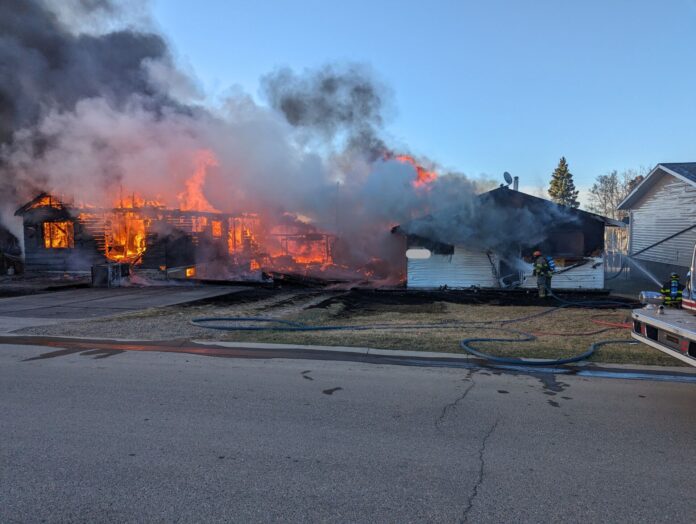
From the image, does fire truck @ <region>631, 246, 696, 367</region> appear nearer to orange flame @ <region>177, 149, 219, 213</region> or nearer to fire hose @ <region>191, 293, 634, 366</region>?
fire hose @ <region>191, 293, 634, 366</region>

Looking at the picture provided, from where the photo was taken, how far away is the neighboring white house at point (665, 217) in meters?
15.6

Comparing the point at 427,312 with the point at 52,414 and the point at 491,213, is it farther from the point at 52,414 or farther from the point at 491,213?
the point at 52,414

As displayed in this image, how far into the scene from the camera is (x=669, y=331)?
412 centimetres

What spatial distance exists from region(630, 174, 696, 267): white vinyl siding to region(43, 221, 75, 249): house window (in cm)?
2370

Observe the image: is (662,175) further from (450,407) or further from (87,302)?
(87,302)

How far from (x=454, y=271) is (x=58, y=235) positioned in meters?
17.3

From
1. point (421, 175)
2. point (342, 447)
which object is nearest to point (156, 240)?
point (421, 175)

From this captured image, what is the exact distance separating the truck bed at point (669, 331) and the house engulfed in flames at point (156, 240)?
15.1m

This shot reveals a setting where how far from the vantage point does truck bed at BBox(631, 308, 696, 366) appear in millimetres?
3828

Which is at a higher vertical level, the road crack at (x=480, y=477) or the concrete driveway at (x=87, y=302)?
the concrete driveway at (x=87, y=302)

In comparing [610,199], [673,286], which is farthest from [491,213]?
[610,199]

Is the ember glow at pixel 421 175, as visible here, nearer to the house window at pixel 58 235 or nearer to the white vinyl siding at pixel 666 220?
the white vinyl siding at pixel 666 220

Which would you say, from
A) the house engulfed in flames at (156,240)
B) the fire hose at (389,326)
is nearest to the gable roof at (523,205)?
the fire hose at (389,326)

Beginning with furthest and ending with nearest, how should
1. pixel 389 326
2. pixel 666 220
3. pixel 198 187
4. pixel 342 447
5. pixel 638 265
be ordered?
pixel 198 187
pixel 638 265
pixel 666 220
pixel 389 326
pixel 342 447
